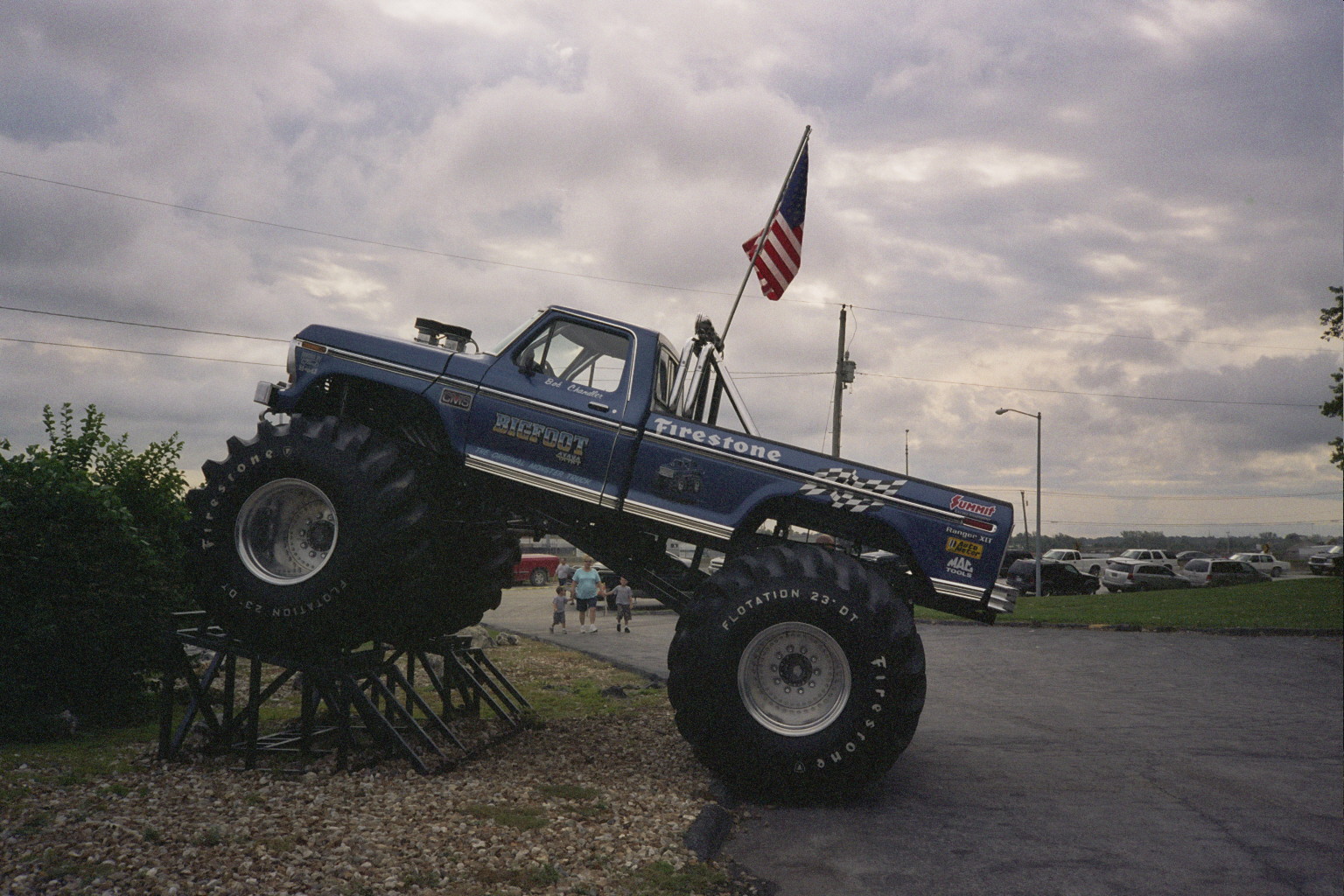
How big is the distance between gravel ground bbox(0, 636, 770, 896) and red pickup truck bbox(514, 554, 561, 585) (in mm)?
31635

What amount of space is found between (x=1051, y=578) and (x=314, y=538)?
3574cm

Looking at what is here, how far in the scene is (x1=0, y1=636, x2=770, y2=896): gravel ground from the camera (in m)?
Result: 4.61

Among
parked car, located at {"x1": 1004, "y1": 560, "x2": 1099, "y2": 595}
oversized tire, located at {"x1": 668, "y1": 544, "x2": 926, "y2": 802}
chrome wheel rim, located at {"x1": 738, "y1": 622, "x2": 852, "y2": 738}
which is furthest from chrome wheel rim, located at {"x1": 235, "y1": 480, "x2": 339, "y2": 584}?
parked car, located at {"x1": 1004, "y1": 560, "x2": 1099, "y2": 595}

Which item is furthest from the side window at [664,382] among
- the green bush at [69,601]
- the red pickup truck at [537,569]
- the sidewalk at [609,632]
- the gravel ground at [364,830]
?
the red pickup truck at [537,569]

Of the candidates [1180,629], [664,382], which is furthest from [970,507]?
[1180,629]

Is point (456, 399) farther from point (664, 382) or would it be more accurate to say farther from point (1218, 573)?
point (1218, 573)

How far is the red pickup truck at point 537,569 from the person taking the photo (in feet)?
127

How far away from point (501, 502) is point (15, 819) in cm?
386

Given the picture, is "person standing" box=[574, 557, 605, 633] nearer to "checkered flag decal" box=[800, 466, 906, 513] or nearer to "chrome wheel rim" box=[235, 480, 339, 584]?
"chrome wheel rim" box=[235, 480, 339, 584]

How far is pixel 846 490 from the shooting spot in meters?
7.28

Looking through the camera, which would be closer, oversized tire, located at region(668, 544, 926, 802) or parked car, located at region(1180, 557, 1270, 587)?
oversized tire, located at region(668, 544, 926, 802)

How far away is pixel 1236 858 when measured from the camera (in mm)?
5770

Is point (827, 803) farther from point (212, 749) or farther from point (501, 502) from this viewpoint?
point (212, 749)

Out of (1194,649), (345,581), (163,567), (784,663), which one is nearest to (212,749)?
Result: (345,581)
